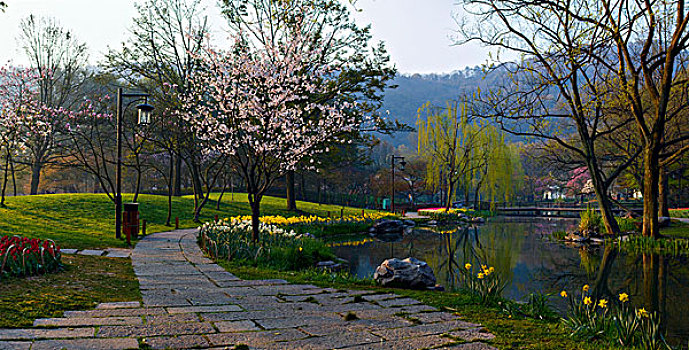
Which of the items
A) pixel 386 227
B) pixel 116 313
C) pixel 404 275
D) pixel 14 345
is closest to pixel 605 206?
pixel 386 227

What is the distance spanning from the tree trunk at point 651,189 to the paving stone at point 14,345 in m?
14.5

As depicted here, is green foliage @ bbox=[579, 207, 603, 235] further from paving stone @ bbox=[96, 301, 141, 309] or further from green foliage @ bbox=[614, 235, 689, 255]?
paving stone @ bbox=[96, 301, 141, 309]

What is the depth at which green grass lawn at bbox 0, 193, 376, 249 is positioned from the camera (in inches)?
466

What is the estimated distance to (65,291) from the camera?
A: 5352mm

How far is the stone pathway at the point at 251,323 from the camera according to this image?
11.8 feet

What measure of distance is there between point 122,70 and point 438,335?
81.7 ft

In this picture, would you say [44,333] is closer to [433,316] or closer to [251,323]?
[251,323]

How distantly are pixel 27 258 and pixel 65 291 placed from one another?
54.5 inches

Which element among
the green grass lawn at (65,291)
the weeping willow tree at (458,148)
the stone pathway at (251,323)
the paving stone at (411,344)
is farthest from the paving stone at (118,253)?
the weeping willow tree at (458,148)

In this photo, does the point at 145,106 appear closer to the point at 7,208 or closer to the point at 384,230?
the point at 7,208

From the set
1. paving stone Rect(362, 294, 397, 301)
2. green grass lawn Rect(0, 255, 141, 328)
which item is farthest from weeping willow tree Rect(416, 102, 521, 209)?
green grass lawn Rect(0, 255, 141, 328)

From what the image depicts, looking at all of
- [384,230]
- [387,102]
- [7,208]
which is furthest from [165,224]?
[387,102]

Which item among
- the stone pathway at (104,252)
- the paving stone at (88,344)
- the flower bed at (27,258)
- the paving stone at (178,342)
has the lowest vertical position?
the stone pathway at (104,252)

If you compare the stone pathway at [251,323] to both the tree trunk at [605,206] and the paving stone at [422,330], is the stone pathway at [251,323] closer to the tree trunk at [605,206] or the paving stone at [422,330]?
the paving stone at [422,330]
